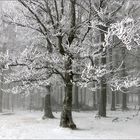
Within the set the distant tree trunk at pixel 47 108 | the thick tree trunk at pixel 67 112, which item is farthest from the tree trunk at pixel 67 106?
the distant tree trunk at pixel 47 108

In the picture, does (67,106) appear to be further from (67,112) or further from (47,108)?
(47,108)

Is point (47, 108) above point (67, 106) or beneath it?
beneath

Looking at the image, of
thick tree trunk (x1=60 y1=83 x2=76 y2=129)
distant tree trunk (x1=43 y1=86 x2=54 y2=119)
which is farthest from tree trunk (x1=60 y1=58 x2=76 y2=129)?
distant tree trunk (x1=43 y1=86 x2=54 y2=119)

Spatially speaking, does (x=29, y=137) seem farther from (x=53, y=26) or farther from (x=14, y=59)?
(x=53, y=26)

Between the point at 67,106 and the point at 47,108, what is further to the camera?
the point at 47,108

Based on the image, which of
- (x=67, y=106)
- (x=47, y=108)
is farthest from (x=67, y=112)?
(x=47, y=108)

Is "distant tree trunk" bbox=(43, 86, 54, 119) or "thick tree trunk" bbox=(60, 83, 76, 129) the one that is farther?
"distant tree trunk" bbox=(43, 86, 54, 119)

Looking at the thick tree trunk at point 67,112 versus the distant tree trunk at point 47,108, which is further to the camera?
the distant tree trunk at point 47,108

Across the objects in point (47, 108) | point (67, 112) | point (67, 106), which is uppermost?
point (67, 106)

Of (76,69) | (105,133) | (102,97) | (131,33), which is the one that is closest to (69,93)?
(76,69)

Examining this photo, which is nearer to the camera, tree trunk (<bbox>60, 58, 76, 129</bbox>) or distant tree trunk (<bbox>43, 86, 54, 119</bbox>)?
tree trunk (<bbox>60, 58, 76, 129</bbox>)

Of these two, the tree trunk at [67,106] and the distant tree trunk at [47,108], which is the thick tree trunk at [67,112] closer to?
the tree trunk at [67,106]

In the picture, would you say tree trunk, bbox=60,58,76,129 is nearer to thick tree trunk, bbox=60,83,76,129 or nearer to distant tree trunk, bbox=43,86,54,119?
thick tree trunk, bbox=60,83,76,129

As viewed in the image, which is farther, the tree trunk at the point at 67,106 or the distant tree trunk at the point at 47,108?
the distant tree trunk at the point at 47,108
